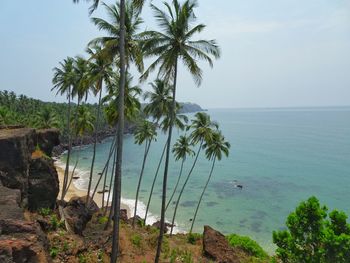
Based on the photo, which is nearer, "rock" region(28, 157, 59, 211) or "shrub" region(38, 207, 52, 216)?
"rock" region(28, 157, 59, 211)

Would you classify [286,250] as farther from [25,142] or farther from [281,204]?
[281,204]

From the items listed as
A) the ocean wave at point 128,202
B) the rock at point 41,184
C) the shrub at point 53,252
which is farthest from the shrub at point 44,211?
the ocean wave at point 128,202

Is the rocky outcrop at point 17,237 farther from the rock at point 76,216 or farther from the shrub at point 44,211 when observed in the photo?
the rock at point 76,216

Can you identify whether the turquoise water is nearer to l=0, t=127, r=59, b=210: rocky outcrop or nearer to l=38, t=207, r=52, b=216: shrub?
l=38, t=207, r=52, b=216: shrub

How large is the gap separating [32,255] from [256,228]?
44.6 metres

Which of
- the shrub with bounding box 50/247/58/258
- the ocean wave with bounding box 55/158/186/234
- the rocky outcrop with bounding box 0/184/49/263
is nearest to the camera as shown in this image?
the rocky outcrop with bounding box 0/184/49/263

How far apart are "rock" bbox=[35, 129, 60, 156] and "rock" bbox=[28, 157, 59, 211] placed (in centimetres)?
373

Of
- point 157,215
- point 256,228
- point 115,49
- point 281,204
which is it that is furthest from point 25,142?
point 281,204

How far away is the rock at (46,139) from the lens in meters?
24.6

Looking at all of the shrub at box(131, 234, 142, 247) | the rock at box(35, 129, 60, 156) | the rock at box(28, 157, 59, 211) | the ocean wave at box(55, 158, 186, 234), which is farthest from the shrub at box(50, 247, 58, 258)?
the ocean wave at box(55, 158, 186, 234)

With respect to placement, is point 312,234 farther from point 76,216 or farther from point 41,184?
point 76,216

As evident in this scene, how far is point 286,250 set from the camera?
15055mm

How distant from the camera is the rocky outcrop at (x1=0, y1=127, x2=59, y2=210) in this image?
16984 mm

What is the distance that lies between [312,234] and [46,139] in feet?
68.6
